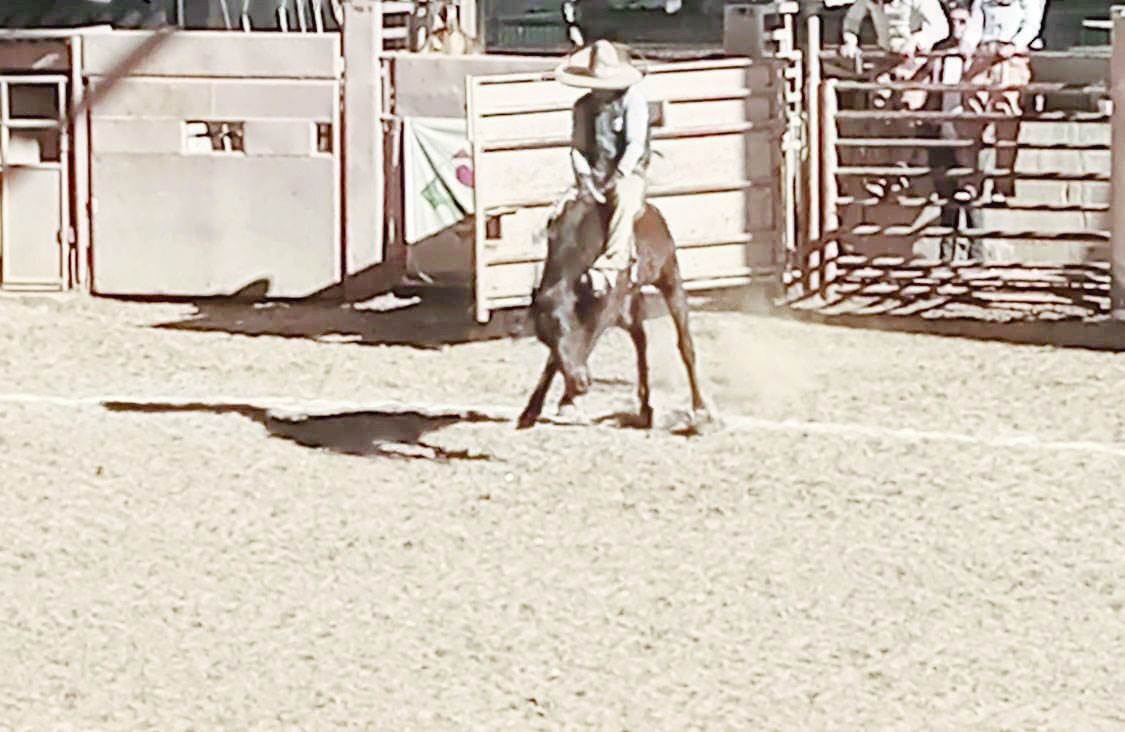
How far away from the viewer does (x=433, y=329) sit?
15.1m

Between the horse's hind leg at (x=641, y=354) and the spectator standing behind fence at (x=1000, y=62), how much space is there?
13.6 ft

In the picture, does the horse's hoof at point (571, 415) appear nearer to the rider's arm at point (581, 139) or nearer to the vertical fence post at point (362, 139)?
the rider's arm at point (581, 139)

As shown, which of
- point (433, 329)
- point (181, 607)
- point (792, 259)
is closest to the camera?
point (181, 607)

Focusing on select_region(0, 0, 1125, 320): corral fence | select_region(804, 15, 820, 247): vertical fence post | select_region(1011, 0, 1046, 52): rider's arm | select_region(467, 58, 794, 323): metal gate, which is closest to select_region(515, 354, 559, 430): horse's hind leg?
select_region(467, 58, 794, 323): metal gate

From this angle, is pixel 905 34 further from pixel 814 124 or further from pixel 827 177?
pixel 827 177

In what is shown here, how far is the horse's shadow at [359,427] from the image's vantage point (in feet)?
37.3

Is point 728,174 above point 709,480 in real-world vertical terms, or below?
above

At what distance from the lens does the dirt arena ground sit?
300 inches

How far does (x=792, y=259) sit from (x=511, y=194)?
2.29 m

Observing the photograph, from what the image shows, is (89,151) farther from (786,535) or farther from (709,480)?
(786,535)

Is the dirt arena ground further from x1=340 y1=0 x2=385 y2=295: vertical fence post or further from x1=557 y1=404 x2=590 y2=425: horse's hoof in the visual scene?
x1=340 y1=0 x2=385 y2=295: vertical fence post

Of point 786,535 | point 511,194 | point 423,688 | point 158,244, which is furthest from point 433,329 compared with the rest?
point 423,688

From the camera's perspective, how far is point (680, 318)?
12016mm

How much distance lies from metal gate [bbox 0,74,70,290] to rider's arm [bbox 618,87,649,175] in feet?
18.9
